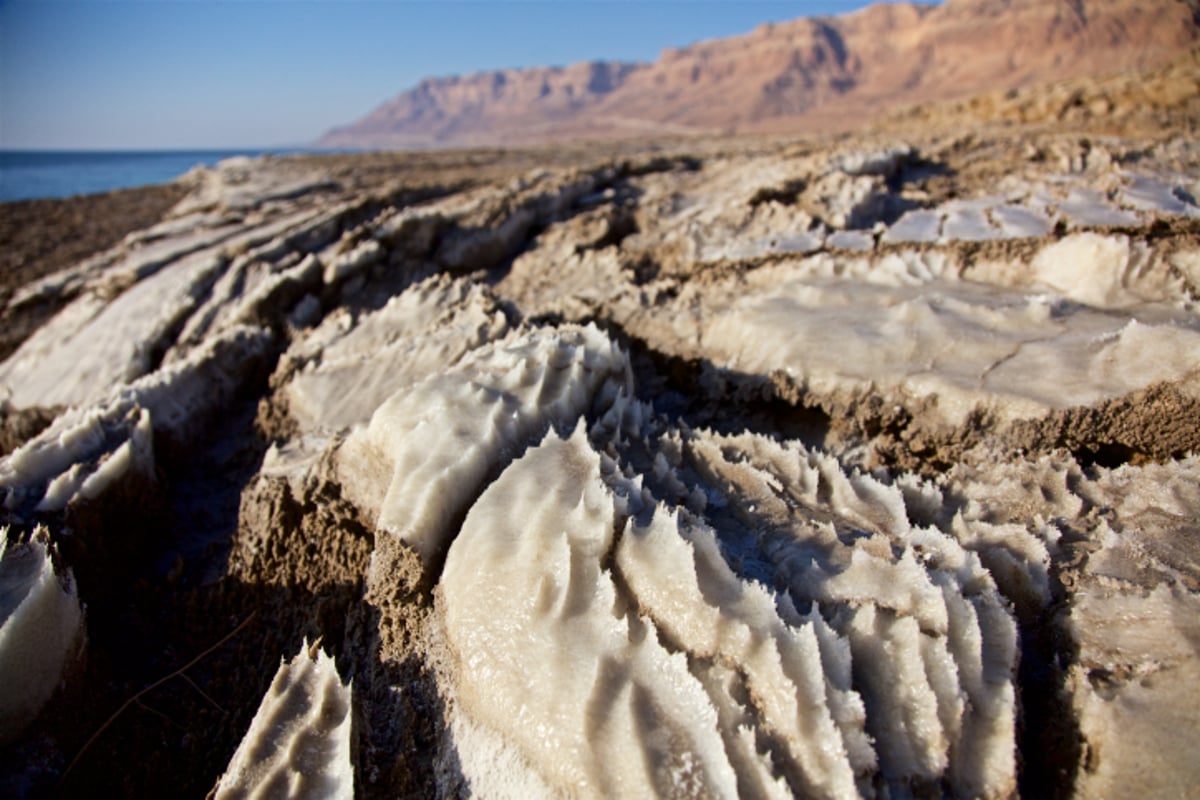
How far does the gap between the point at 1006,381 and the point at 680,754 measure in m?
1.51

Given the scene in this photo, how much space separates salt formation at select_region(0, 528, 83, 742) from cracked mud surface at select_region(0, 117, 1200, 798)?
0.9 inches

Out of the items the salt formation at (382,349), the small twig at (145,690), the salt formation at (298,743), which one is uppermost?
the salt formation at (382,349)

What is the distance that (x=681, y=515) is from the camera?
1.42m

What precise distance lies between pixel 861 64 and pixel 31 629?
66962 millimetres

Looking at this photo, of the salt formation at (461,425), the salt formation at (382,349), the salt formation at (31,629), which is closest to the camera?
the salt formation at (31,629)

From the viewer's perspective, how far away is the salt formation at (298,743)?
3.83 ft

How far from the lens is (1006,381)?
194 centimetres

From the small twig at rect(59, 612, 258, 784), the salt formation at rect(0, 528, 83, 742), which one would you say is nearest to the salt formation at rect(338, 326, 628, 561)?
the small twig at rect(59, 612, 258, 784)

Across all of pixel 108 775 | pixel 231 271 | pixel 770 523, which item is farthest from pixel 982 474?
pixel 231 271

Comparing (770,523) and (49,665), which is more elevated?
(770,523)

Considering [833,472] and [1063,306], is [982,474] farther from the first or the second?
[1063,306]

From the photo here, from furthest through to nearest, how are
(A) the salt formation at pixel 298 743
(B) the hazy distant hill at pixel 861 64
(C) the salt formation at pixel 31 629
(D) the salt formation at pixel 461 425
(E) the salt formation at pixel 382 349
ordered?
(B) the hazy distant hill at pixel 861 64 → (E) the salt formation at pixel 382 349 → (D) the salt formation at pixel 461 425 → (C) the salt formation at pixel 31 629 → (A) the salt formation at pixel 298 743

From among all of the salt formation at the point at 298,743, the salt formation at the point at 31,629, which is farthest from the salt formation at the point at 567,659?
the salt formation at the point at 31,629

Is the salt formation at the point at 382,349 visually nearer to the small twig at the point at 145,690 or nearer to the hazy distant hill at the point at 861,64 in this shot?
the small twig at the point at 145,690
